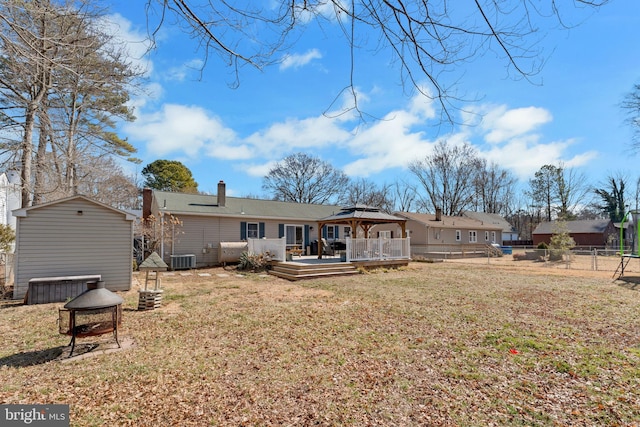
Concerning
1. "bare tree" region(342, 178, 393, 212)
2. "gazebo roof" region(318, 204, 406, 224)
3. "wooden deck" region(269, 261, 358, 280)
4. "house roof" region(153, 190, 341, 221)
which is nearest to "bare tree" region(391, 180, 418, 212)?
"bare tree" region(342, 178, 393, 212)

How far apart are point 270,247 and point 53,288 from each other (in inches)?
335

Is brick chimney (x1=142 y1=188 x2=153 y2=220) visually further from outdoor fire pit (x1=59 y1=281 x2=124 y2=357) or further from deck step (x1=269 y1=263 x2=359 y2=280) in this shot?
outdoor fire pit (x1=59 y1=281 x2=124 y2=357)

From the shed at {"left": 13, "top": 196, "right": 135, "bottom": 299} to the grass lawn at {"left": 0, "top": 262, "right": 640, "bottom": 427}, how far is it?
1220mm

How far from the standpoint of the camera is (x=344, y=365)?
4.26 meters

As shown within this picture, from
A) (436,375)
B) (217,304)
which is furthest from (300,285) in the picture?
(436,375)

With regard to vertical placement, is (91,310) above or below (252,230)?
below

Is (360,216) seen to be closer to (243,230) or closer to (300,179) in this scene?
(243,230)

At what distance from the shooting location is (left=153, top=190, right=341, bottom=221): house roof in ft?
53.4

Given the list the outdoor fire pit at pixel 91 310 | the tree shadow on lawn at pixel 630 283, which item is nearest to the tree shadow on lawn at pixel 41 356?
Answer: the outdoor fire pit at pixel 91 310

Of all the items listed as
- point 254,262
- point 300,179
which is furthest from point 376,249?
point 300,179

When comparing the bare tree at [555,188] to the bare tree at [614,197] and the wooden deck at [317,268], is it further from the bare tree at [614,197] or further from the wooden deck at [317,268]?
the wooden deck at [317,268]

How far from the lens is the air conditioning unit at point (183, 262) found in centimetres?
1506

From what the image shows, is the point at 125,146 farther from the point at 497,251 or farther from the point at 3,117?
the point at 497,251

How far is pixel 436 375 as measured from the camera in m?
3.95
